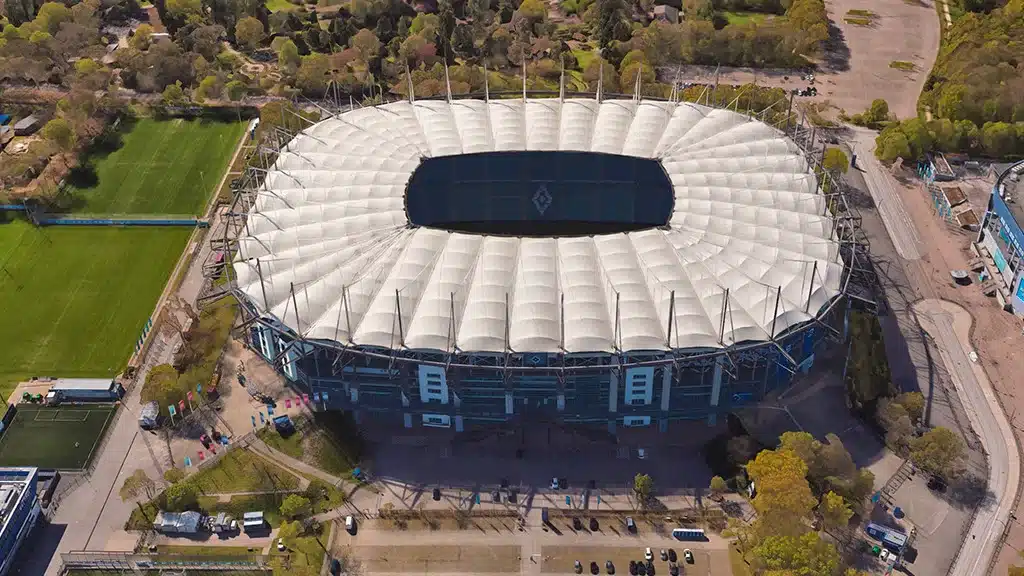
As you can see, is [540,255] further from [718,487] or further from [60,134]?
[60,134]

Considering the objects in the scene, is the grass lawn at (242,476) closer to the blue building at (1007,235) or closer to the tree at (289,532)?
the tree at (289,532)

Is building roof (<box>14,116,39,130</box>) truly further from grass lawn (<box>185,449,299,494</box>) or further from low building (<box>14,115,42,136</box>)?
grass lawn (<box>185,449,299,494</box>)

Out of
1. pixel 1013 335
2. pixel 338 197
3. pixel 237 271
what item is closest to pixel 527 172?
pixel 338 197

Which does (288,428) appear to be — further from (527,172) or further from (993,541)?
(993,541)

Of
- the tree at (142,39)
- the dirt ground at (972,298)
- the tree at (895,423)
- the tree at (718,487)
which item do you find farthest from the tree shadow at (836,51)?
the tree at (142,39)

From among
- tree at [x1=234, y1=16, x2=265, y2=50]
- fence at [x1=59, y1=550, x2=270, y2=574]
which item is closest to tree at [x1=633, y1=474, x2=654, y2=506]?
fence at [x1=59, y1=550, x2=270, y2=574]

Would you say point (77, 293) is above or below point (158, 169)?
below

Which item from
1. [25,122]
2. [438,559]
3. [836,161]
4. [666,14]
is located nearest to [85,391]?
[438,559]
